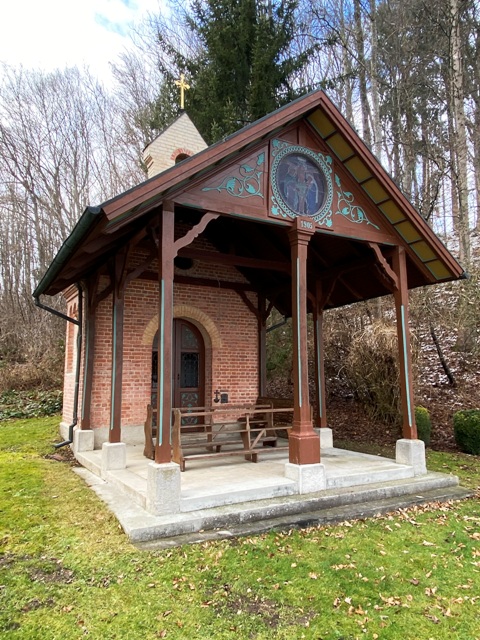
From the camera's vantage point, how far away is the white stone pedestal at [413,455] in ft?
22.7

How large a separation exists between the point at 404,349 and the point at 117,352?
469cm

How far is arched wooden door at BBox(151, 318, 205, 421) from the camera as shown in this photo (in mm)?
9344

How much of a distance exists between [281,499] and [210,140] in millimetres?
12136

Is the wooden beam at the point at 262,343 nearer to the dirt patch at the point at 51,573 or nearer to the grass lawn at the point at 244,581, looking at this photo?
the grass lawn at the point at 244,581

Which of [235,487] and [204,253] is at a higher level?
[204,253]

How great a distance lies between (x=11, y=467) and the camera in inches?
297

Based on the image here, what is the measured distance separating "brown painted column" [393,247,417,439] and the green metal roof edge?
496 centimetres

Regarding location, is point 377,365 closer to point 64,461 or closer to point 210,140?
point 64,461

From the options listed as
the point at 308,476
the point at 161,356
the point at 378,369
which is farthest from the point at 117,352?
the point at 378,369

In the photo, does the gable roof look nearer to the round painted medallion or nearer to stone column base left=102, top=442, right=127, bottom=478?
the round painted medallion

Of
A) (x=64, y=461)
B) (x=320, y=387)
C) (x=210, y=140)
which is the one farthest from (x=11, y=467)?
(x=210, y=140)

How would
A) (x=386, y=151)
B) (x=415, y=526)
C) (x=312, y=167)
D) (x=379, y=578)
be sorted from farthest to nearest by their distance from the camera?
(x=386, y=151) < (x=312, y=167) < (x=415, y=526) < (x=379, y=578)

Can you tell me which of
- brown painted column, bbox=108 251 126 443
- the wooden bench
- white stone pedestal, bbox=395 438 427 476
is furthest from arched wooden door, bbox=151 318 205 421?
white stone pedestal, bbox=395 438 427 476

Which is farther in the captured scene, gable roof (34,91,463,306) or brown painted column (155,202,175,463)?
gable roof (34,91,463,306)
